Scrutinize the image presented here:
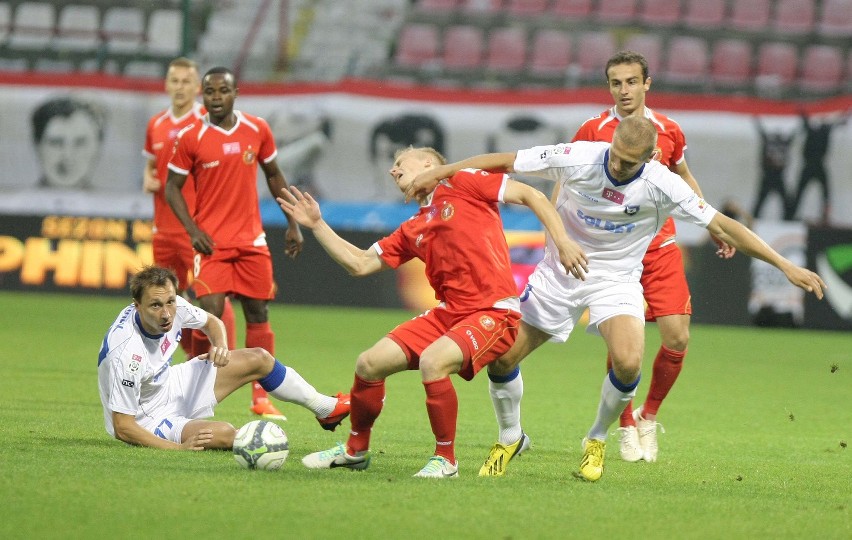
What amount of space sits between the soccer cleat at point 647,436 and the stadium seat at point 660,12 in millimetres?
14965

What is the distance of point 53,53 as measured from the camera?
19.8 metres

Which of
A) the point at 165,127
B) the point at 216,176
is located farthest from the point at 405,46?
the point at 216,176

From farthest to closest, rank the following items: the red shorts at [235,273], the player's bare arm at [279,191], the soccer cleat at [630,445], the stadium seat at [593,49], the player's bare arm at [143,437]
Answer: the stadium seat at [593,49]
the player's bare arm at [279,191]
the red shorts at [235,273]
the soccer cleat at [630,445]
the player's bare arm at [143,437]

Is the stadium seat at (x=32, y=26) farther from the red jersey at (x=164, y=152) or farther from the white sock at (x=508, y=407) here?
the white sock at (x=508, y=407)

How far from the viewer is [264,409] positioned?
25.7 ft

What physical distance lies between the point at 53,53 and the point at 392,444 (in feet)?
48.1

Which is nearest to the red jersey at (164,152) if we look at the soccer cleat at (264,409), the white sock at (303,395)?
the soccer cleat at (264,409)

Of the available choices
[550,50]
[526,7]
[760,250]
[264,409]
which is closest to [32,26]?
[526,7]

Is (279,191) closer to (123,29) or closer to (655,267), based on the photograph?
(655,267)

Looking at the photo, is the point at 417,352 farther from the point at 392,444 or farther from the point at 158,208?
the point at 158,208

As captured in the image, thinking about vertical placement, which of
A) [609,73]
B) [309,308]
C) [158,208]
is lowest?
[309,308]

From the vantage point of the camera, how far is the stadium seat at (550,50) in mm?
20531

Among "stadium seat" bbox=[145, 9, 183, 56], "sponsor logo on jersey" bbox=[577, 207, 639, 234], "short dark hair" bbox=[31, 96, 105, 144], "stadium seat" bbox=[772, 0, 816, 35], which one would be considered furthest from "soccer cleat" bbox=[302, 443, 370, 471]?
"stadium seat" bbox=[772, 0, 816, 35]

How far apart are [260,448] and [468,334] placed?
1.03 metres
